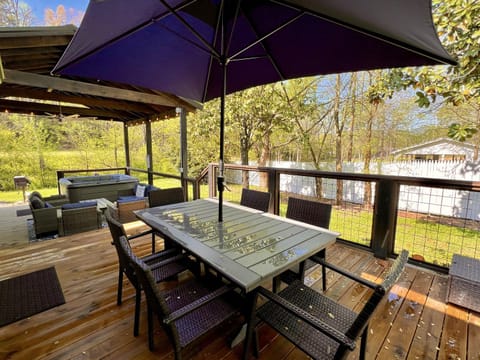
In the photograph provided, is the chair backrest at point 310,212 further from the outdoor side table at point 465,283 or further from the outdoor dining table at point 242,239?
the outdoor side table at point 465,283

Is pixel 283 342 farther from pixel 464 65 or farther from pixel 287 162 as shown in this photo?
pixel 287 162

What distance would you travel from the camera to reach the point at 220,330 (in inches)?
70.6

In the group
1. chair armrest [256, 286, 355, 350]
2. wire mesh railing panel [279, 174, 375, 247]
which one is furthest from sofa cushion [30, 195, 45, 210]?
chair armrest [256, 286, 355, 350]

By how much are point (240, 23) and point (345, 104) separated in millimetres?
7146

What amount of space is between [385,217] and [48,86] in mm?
5841

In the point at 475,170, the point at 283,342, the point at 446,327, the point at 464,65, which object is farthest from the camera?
the point at 475,170

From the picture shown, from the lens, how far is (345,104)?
321 inches

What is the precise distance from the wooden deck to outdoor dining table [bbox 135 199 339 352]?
0.57 meters

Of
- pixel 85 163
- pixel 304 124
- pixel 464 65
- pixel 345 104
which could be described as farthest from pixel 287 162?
pixel 85 163

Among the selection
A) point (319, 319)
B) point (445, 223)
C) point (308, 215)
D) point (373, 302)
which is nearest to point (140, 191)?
point (308, 215)

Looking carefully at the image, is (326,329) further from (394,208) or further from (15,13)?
(15,13)

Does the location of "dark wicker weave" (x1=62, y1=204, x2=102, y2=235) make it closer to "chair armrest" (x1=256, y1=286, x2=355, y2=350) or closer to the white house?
"chair armrest" (x1=256, y1=286, x2=355, y2=350)

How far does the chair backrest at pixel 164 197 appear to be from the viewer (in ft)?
9.24

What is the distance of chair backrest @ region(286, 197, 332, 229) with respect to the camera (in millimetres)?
2203
